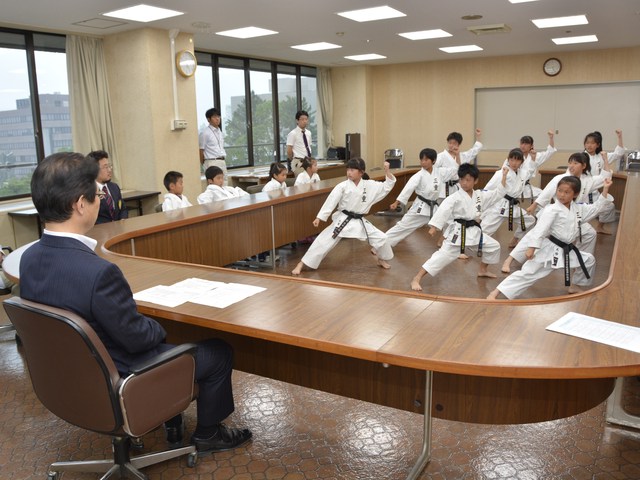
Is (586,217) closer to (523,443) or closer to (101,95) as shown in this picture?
(523,443)

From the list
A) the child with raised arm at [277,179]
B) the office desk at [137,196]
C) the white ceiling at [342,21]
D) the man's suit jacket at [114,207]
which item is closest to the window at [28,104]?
the white ceiling at [342,21]

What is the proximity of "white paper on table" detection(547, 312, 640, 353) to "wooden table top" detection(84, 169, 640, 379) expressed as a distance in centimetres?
4

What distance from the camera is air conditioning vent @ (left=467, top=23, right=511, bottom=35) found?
765 cm

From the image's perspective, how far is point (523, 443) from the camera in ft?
8.36

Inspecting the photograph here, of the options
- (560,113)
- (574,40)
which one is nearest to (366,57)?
(574,40)

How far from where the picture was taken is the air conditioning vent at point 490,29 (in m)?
7.65

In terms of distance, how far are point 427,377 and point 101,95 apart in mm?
6650

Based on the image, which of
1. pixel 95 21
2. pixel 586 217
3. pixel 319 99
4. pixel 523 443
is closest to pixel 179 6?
pixel 95 21

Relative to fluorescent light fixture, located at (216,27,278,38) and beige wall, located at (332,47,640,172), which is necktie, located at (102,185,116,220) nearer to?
fluorescent light fixture, located at (216,27,278,38)

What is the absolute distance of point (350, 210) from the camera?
5.41 meters

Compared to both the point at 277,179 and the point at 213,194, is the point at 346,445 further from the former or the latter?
the point at 277,179

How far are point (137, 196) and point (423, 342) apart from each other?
5832 mm

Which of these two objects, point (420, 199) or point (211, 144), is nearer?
point (420, 199)

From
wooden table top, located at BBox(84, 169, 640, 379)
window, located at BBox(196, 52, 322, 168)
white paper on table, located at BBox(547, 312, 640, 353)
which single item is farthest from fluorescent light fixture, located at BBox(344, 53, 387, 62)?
white paper on table, located at BBox(547, 312, 640, 353)
